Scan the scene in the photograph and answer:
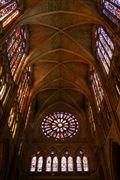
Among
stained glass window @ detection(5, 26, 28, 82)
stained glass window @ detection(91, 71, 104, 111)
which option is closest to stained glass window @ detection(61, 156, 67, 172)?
stained glass window @ detection(91, 71, 104, 111)

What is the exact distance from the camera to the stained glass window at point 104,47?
15.1m

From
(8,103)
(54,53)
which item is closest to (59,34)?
(54,53)

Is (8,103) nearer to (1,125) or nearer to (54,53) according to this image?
(1,125)

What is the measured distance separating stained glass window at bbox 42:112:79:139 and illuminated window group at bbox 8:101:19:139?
20.8 feet

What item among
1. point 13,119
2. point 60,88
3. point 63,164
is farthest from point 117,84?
point 60,88

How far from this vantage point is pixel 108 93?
48.2ft

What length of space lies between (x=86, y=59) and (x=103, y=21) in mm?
4821

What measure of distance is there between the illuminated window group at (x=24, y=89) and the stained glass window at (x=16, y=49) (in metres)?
1.80

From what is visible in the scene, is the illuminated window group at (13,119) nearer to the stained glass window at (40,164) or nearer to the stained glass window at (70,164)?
the stained glass window at (40,164)

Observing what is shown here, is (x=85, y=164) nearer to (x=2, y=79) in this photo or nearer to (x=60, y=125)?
(x=60, y=125)

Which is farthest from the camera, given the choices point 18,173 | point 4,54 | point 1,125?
point 18,173

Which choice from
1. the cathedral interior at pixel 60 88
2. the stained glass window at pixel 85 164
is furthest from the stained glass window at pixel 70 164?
the stained glass window at pixel 85 164

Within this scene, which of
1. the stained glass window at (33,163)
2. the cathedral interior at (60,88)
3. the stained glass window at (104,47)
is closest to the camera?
the cathedral interior at (60,88)

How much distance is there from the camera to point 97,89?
61.9 feet
